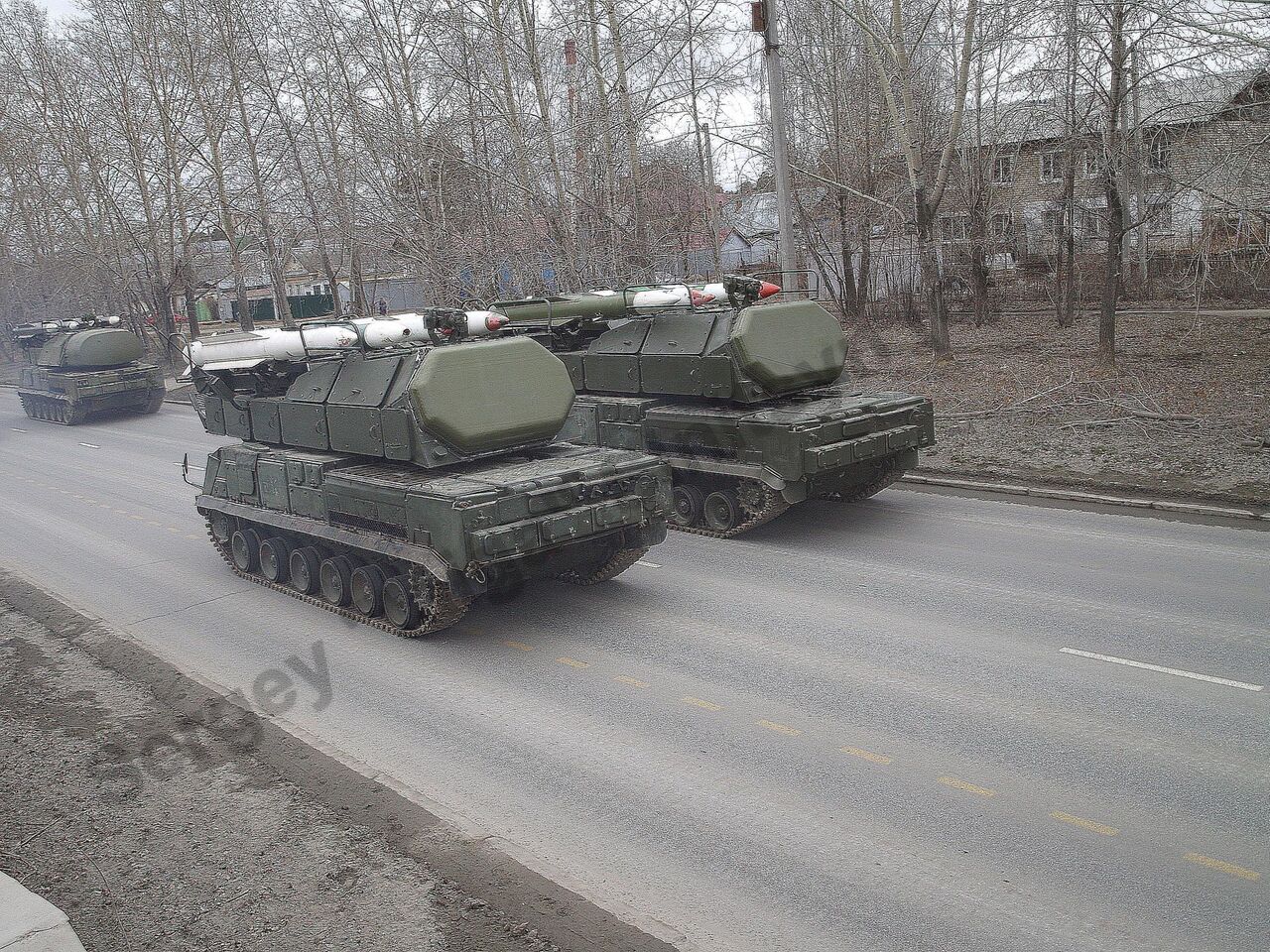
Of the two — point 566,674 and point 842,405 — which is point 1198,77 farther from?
point 566,674

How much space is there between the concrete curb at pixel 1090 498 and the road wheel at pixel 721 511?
135 inches

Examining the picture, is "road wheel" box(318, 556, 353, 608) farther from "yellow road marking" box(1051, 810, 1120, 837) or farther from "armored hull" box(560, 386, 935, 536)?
"yellow road marking" box(1051, 810, 1120, 837)

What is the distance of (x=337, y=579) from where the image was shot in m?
11.0

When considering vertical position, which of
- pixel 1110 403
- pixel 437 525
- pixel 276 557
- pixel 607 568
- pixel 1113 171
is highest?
pixel 1113 171

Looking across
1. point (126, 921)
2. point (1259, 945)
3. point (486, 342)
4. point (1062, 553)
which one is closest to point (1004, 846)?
point (1259, 945)

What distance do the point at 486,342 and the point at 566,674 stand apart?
11.4 ft

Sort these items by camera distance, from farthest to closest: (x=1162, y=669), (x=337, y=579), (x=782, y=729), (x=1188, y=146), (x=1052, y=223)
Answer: (x=1052, y=223), (x=1188, y=146), (x=337, y=579), (x=1162, y=669), (x=782, y=729)

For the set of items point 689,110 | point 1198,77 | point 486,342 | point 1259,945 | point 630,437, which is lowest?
point 1259,945

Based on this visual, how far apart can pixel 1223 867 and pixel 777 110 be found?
1327cm

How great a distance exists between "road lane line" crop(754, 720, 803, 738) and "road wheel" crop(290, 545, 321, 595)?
220 inches

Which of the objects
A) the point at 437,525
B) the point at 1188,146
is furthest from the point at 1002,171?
the point at 437,525

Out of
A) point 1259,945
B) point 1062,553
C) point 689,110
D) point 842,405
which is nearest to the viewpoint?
point 1259,945

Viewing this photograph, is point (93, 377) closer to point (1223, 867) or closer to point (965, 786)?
point (965, 786)

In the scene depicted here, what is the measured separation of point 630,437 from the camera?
14.2m
